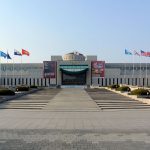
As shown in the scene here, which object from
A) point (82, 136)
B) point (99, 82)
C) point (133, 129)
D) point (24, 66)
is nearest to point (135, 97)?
point (133, 129)

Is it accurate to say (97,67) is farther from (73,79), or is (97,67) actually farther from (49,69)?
(49,69)

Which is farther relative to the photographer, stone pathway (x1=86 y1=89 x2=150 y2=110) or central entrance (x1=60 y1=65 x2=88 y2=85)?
central entrance (x1=60 y1=65 x2=88 y2=85)

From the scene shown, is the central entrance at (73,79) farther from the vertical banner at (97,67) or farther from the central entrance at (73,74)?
the vertical banner at (97,67)

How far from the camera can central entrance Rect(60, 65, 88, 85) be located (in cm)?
10988

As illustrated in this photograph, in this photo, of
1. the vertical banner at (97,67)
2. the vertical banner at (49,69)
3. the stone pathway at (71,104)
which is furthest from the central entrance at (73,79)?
the stone pathway at (71,104)

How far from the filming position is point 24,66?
112 meters

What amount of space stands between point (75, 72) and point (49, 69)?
763cm

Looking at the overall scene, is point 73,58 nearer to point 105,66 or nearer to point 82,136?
point 105,66

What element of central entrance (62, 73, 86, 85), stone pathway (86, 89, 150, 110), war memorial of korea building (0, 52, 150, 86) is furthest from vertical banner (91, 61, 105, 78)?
stone pathway (86, 89, 150, 110)

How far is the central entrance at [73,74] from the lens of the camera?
110m

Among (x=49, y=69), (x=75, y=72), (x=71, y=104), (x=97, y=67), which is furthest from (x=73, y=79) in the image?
(x=71, y=104)

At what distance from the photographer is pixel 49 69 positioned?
109125 mm

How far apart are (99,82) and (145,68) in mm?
13558

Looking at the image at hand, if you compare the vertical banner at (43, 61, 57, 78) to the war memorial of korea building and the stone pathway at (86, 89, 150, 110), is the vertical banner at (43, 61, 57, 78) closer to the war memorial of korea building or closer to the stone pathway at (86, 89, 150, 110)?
the war memorial of korea building
